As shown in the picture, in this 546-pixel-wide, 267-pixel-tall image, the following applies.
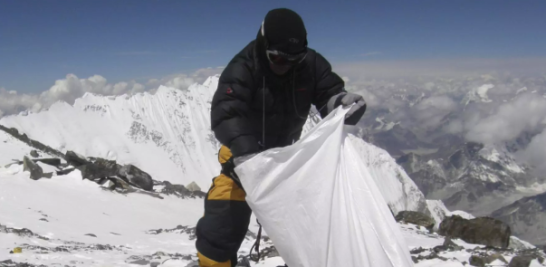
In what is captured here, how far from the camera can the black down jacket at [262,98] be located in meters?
4.05

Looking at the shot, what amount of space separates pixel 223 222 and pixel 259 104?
1240 millimetres

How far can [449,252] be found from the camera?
8.58 metres

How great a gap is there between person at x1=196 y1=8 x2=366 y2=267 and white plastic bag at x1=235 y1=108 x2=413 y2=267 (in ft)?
0.91

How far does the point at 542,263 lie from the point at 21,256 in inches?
340

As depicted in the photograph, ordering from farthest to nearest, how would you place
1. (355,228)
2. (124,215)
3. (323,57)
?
(124,215)
(323,57)
(355,228)

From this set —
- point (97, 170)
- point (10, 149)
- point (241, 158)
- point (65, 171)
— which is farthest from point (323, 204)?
point (10, 149)

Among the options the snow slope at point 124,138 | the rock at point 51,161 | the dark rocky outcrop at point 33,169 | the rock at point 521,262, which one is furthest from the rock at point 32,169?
the snow slope at point 124,138

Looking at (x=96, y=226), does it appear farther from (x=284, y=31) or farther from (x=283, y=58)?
(x=284, y=31)

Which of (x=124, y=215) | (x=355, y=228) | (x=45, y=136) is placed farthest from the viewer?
(x=45, y=136)

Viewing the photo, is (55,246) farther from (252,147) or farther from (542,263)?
(542,263)

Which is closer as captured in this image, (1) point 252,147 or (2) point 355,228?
(2) point 355,228

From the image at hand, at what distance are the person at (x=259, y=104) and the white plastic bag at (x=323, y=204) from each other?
A: 28 centimetres

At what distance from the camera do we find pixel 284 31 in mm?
3910

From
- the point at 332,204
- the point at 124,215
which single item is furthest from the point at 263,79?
the point at 124,215
